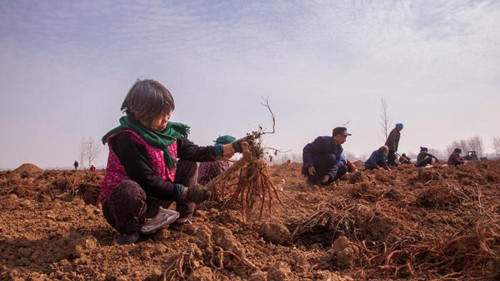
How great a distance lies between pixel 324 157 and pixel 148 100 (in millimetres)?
4405

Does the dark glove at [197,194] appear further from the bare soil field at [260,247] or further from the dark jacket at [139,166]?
the bare soil field at [260,247]

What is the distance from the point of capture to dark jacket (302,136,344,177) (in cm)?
627

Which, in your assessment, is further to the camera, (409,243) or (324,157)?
(324,157)

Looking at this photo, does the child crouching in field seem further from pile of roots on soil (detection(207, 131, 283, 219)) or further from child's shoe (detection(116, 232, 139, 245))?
pile of roots on soil (detection(207, 131, 283, 219))

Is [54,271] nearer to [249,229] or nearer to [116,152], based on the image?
[116,152]

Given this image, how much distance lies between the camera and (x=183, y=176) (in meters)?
2.89

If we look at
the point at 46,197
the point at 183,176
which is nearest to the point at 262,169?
the point at 183,176

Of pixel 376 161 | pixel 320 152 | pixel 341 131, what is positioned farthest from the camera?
pixel 376 161

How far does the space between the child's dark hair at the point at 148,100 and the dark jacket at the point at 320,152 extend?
4119 mm

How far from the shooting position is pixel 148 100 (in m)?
2.43

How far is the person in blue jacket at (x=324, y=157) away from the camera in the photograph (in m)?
6.23

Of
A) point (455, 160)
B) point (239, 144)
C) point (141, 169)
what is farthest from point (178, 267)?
point (455, 160)

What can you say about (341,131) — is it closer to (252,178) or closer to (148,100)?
(252,178)

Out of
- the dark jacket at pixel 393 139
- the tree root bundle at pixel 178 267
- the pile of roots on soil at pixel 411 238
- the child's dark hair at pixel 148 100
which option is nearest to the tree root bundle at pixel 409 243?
the pile of roots on soil at pixel 411 238
